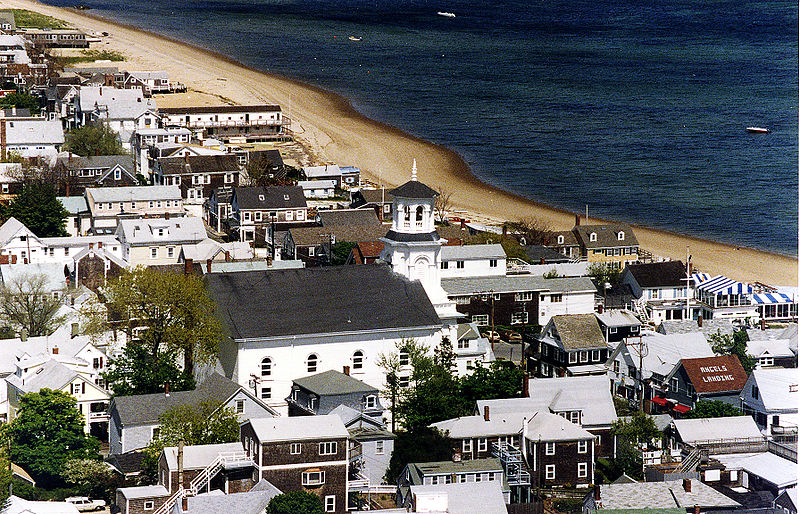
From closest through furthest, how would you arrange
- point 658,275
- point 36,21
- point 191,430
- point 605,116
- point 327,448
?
point 327,448
point 191,430
point 658,275
point 605,116
point 36,21

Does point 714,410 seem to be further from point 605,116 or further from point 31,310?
point 605,116

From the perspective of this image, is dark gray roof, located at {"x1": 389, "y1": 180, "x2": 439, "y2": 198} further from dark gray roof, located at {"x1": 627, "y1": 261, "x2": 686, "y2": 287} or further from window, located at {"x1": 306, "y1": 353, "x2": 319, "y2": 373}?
dark gray roof, located at {"x1": 627, "y1": 261, "x2": 686, "y2": 287}

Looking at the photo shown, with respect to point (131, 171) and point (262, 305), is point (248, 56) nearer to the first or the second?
point (131, 171)

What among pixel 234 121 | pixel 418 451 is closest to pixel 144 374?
pixel 418 451

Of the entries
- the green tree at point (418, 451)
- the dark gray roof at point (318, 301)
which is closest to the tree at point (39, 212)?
the dark gray roof at point (318, 301)

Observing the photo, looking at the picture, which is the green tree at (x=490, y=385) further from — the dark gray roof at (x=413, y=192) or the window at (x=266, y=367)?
the dark gray roof at (x=413, y=192)

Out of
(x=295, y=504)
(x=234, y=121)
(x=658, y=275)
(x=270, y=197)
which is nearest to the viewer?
(x=295, y=504)
